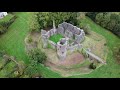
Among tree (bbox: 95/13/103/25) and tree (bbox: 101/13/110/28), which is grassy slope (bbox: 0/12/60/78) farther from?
tree (bbox: 101/13/110/28)

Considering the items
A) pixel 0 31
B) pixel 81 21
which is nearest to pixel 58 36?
pixel 81 21

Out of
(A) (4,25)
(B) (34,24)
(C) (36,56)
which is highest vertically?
(A) (4,25)

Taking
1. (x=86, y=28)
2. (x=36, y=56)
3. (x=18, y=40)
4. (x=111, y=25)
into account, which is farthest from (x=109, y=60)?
(x=18, y=40)

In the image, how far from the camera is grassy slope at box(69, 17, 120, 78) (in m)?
35.0

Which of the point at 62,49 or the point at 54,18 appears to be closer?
the point at 62,49

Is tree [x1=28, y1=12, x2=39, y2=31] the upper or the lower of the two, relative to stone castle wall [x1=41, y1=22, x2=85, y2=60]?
upper

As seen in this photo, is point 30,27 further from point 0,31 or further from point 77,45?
point 77,45

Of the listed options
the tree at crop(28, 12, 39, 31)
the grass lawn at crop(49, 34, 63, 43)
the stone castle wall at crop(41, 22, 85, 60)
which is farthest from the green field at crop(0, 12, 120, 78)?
the grass lawn at crop(49, 34, 63, 43)

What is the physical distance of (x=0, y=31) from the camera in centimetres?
4147

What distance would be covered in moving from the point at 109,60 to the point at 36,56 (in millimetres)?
10207

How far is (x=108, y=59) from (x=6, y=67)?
14.0 metres

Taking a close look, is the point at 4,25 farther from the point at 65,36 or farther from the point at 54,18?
the point at 65,36

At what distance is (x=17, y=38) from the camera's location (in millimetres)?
41219

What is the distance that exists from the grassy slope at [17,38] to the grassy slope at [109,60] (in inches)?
388
